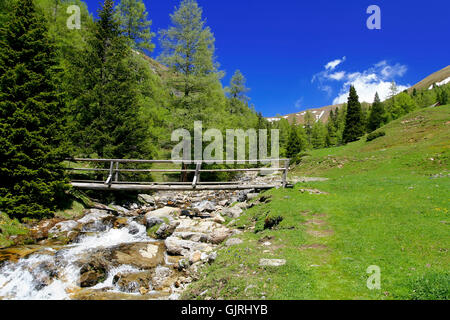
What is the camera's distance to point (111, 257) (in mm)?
9711

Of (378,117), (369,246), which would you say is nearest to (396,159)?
(369,246)

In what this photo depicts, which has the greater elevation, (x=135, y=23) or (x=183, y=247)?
(x=135, y=23)

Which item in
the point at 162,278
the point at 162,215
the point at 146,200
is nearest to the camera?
the point at 162,278

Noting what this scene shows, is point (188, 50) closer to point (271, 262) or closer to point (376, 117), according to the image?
point (271, 262)

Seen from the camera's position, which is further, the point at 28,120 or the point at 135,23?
the point at 135,23

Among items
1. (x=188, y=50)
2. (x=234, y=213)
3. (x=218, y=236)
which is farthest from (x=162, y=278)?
(x=188, y=50)

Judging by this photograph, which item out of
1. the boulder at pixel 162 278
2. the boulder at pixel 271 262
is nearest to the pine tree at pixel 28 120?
the boulder at pixel 162 278

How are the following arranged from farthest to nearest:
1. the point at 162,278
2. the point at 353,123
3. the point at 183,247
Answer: the point at 353,123 → the point at 183,247 → the point at 162,278

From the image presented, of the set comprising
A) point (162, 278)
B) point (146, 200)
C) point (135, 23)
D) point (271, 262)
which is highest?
point (135, 23)

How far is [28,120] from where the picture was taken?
12055mm

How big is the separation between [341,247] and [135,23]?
2986cm

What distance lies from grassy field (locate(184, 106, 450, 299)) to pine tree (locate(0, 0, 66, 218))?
10496 millimetres
